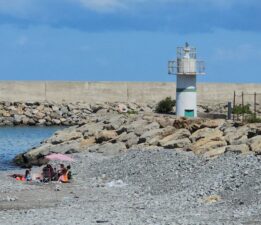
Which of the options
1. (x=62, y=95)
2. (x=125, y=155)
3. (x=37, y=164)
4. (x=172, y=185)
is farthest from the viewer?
(x=62, y=95)

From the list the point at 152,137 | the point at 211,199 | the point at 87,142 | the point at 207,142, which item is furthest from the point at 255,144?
the point at 87,142

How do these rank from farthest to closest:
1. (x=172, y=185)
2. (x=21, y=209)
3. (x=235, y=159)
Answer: (x=235, y=159), (x=172, y=185), (x=21, y=209)

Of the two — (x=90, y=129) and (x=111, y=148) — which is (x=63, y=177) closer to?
(x=111, y=148)

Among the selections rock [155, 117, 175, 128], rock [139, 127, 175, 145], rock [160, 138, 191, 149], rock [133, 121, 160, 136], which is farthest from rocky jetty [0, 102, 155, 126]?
rock [160, 138, 191, 149]

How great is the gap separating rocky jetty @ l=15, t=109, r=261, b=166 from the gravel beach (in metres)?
0.73

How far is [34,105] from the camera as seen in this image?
5509 centimetres

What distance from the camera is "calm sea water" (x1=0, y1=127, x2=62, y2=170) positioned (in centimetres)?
3005

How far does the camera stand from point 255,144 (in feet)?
66.1

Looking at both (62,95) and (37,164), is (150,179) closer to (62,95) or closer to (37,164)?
(37,164)

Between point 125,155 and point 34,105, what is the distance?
32355 millimetres

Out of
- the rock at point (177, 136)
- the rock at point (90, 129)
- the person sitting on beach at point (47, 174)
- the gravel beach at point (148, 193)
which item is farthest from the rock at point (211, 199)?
the rock at point (90, 129)

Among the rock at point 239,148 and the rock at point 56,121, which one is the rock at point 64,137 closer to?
the rock at point 239,148

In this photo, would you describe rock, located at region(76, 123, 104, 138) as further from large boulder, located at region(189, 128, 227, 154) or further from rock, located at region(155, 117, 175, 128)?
large boulder, located at region(189, 128, 227, 154)

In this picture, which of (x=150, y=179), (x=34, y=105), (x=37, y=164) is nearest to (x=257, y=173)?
(x=150, y=179)
